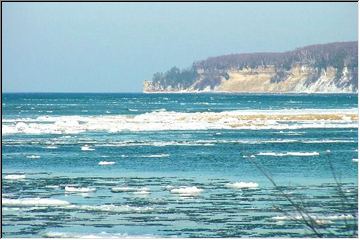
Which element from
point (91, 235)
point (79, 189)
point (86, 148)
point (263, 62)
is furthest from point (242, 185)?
point (263, 62)

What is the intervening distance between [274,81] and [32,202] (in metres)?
75.3

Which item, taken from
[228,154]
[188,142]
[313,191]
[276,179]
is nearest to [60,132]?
[188,142]

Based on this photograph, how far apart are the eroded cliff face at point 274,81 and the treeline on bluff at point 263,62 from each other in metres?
0.37

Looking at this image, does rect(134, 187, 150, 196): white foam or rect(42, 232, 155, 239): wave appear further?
rect(134, 187, 150, 196): white foam

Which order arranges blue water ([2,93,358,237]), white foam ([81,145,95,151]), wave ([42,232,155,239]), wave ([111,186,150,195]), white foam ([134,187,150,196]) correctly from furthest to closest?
white foam ([81,145,95,151]), wave ([111,186,150,195]), white foam ([134,187,150,196]), blue water ([2,93,358,237]), wave ([42,232,155,239])

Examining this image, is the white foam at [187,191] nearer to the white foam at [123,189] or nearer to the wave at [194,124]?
the white foam at [123,189]

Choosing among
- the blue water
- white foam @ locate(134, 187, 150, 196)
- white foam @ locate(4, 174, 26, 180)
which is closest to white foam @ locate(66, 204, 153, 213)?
the blue water

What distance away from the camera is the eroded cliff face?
76438 mm

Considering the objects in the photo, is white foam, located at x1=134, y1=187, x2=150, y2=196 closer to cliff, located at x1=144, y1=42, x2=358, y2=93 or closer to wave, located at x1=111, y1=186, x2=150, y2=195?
wave, located at x1=111, y1=186, x2=150, y2=195

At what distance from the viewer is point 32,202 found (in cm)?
1251

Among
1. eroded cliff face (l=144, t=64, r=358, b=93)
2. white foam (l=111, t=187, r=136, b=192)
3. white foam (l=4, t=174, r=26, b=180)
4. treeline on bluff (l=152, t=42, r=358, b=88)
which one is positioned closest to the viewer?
white foam (l=111, t=187, r=136, b=192)

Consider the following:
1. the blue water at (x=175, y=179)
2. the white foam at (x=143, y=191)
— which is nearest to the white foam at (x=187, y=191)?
the blue water at (x=175, y=179)

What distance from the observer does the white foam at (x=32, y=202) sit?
40.3ft

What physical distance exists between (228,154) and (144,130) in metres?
8.84
